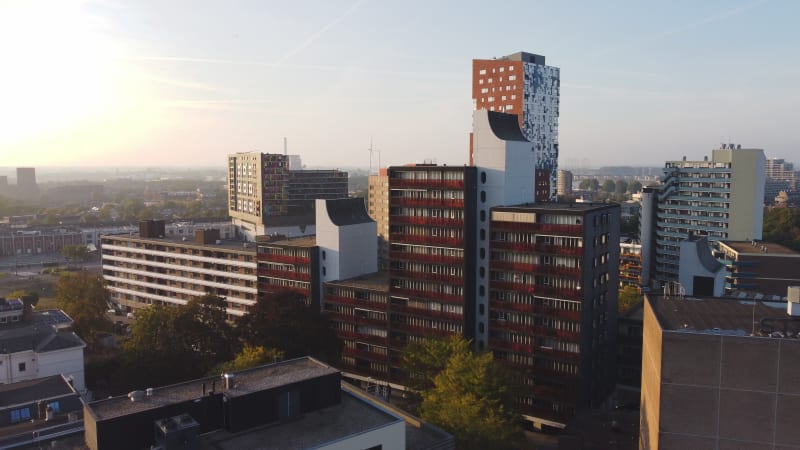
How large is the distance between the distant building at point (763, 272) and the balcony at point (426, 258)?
45031 millimetres

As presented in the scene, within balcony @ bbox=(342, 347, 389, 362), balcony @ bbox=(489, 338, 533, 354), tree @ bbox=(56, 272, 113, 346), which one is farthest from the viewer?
tree @ bbox=(56, 272, 113, 346)

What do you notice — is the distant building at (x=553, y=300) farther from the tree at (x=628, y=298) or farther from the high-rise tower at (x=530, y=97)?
the high-rise tower at (x=530, y=97)

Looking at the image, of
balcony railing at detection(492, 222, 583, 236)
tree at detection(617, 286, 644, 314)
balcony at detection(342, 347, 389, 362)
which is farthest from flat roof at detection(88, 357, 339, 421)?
tree at detection(617, 286, 644, 314)

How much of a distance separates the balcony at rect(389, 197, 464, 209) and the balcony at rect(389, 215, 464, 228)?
4.52 feet

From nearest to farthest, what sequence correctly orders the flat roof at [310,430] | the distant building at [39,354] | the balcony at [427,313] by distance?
the flat roof at [310,430]
the distant building at [39,354]
the balcony at [427,313]

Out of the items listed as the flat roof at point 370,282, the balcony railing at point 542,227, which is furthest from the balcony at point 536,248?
the flat roof at point 370,282

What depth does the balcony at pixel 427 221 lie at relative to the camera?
6631cm

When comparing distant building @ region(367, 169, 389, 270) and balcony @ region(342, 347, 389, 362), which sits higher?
distant building @ region(367, 169, 389, 270)

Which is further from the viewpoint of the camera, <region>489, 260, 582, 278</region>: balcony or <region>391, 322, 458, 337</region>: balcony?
<region>391, 322, 458, 337</region>: balcony

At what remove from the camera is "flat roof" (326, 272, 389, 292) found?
7375cm

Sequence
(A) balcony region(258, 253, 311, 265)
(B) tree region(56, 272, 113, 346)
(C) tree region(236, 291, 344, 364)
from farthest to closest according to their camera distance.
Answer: (B) tree region(56, 272, 113, 346) < (A) balcony region(258, 253, 311, 265) < (C) tree region(236, 291, 344, 364)

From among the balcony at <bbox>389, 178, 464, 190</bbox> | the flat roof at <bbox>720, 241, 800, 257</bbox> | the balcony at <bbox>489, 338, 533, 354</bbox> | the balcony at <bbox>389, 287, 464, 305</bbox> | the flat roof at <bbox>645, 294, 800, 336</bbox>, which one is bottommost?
the balcony at <bbox>489, 338, 533, 354</bbox>

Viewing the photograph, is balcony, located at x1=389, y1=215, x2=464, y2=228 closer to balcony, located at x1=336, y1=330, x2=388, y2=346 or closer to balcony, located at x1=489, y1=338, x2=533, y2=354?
balcony, located at x1=489, y1=338, x2=533, y2=354

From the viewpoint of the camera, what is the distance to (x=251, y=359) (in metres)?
54.8
